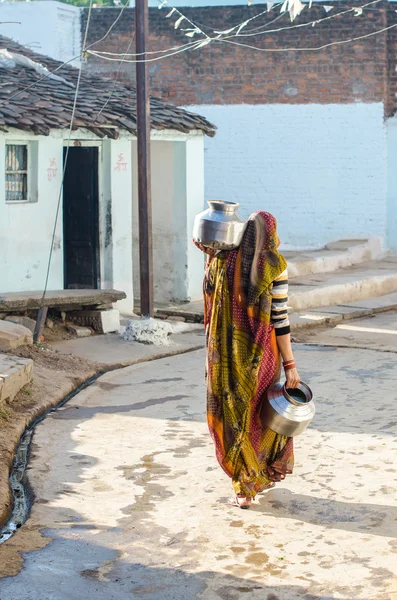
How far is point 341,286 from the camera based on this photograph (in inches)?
573

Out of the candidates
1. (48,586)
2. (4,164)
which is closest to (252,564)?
(48,586)

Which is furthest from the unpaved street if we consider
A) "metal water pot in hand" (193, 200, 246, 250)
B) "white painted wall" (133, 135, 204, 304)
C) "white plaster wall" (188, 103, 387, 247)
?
"white plaster wall" (188, 103, 387, 247)

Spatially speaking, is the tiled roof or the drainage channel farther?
the tiled roof

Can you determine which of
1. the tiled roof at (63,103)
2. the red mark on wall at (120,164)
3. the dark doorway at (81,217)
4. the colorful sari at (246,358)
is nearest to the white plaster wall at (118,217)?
the red mark on wall at (120,164)

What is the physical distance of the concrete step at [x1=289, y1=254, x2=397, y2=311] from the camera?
1377cm

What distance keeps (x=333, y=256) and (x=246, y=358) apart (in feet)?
37.8

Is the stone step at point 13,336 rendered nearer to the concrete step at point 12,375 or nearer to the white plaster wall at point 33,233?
the concrete step at point 12,375

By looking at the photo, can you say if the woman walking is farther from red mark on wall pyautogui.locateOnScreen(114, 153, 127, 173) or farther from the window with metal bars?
red mark on wall pyautogui.locateOnScreen(114, 153, 127, 173)

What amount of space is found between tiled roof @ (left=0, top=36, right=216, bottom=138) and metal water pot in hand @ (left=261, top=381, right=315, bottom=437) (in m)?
6.18

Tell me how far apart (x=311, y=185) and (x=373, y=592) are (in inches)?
571

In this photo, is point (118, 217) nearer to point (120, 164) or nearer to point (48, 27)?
point (120, 164)

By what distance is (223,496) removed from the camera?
5723mm

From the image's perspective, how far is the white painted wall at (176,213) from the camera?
1391cm

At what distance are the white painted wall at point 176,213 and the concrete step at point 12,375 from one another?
5.94 meters
